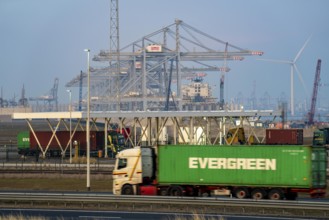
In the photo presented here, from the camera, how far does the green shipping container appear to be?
41219 mm

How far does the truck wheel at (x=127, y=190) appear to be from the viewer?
1734 inches

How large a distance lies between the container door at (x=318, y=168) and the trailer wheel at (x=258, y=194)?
2.87 metres

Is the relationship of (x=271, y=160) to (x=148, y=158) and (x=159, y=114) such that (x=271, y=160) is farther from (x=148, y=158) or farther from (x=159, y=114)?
(x=159, y=114)

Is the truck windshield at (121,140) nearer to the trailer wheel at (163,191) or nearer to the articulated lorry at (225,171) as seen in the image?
the articulated lorry at (225,171)

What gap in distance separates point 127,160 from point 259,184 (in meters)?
8.14

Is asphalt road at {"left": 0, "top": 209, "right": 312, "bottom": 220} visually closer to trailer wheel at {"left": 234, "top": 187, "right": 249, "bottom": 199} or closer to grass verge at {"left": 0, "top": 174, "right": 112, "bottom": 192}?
trailer wheel at {"left": 234, "top": 187, "right": 249, "bottom": 199}

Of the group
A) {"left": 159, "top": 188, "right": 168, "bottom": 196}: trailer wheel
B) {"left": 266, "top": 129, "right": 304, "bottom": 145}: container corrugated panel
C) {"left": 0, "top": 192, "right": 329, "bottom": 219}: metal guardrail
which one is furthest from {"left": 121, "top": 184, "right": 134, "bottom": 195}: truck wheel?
{"left": 266, "top": 129, "right": 304, "bottom": 145}: container corrugated panel

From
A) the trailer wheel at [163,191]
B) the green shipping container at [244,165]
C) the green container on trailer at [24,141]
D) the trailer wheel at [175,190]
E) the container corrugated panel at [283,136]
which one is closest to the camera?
the green shipping container at [244,165]

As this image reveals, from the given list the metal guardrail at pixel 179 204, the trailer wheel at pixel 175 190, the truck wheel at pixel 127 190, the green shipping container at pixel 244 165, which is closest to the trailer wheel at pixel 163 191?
the trailer wheel at pixel 175 190

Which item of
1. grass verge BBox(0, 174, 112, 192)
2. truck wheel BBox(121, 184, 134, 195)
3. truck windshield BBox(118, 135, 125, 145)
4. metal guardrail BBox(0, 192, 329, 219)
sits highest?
truck windshield BBox(118, 135, 125, 145)

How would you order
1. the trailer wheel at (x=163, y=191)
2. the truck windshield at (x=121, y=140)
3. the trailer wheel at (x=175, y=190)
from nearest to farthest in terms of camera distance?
the trailer wheel at (x=175, y=190) → the trailer wheel at (x=163, y=191) → the truck windshield at (x=121, y=140)

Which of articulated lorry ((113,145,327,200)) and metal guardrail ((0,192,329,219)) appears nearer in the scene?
metal guardrail ((0,192,329,219))

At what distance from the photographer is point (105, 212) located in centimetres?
3656

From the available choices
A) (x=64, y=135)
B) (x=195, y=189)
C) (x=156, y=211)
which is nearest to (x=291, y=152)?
(x=195, y=189)
